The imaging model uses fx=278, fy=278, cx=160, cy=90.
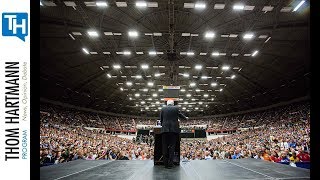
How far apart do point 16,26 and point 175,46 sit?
54.6ft

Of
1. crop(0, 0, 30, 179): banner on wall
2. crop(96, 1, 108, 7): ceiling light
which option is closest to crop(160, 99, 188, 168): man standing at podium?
crop(0, 0, 30, 179): banner on wall

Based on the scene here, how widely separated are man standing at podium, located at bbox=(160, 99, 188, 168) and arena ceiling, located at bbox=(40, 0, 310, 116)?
841 centimetres

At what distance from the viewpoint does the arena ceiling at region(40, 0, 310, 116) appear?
14867 mm

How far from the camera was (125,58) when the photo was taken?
23188mm

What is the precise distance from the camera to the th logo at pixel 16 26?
3939 millimetres

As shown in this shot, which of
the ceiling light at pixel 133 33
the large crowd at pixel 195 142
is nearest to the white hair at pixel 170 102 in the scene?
the large crowd at pixel 195 142

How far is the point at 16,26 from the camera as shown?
13.0 feet

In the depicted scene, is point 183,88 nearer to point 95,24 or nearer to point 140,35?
point 140,35

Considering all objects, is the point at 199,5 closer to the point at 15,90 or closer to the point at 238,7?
the point at 238,7

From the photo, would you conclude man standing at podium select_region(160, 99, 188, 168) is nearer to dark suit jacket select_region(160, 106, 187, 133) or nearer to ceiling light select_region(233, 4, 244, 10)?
dark suit jacket select_region(160, 106, 187, 133)

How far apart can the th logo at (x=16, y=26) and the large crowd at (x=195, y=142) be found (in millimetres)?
7784

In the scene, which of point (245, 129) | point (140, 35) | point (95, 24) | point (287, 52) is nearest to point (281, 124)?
point (245, 129)

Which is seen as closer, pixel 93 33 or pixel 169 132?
pixel 169 132

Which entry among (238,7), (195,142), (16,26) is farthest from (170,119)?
(195,142)
